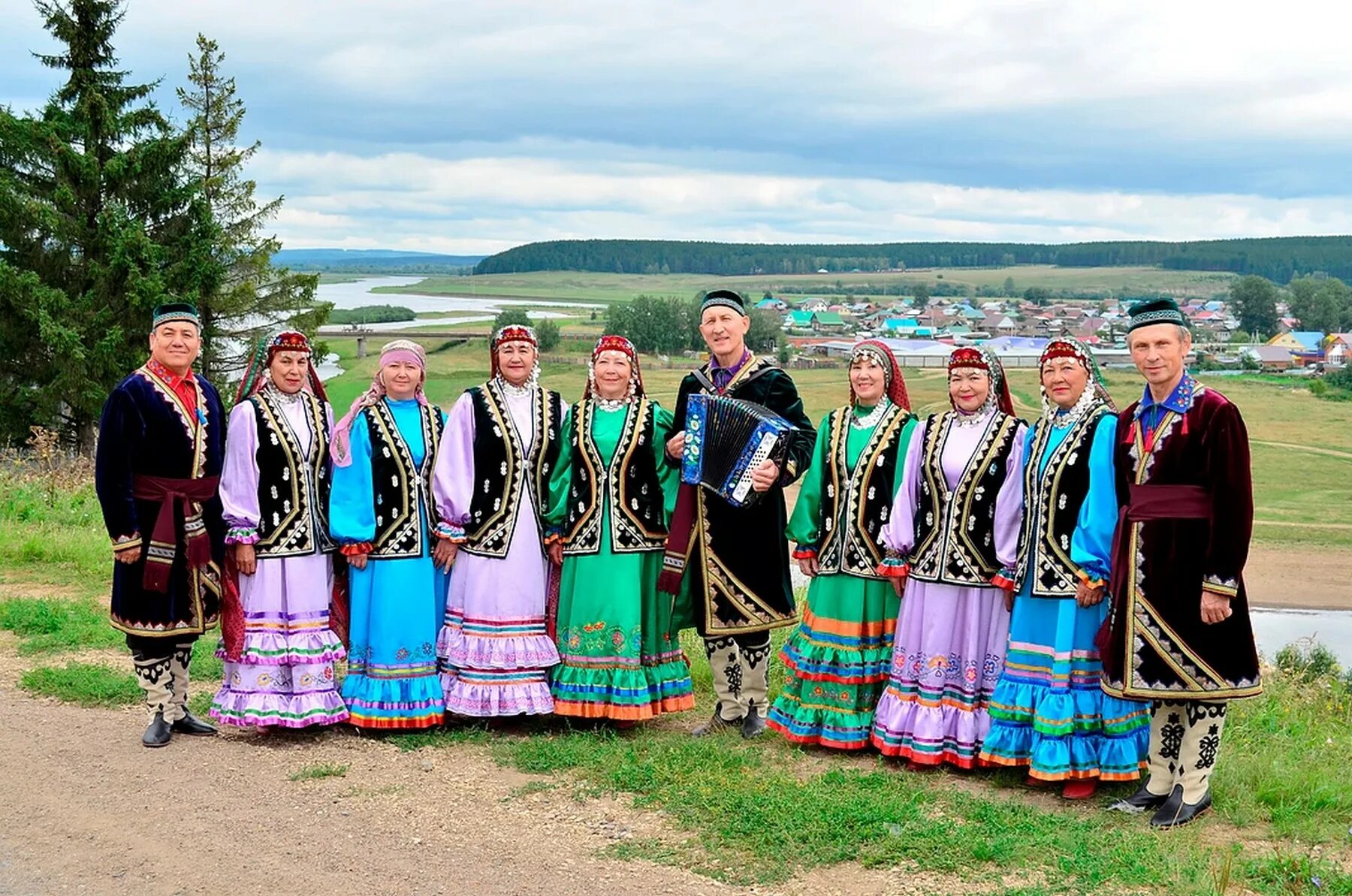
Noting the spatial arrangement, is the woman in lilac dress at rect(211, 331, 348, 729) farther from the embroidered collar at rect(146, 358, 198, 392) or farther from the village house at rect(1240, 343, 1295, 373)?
the village house at rect(1240, 343, 1295, 373)

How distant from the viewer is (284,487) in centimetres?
640

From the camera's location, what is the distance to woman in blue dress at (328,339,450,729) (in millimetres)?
6449

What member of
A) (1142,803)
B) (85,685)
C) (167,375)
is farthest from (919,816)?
(85,685)

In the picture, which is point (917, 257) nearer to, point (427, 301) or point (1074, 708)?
point (427, 301)

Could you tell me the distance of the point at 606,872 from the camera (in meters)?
5.00

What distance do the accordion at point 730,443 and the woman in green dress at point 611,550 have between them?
0.31 metres

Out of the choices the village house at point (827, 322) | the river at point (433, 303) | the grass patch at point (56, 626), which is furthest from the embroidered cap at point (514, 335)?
the village house at point (827, 322)

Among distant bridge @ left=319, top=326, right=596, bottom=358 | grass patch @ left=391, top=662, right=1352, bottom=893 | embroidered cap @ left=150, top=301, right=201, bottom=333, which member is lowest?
grass patch @ left=391, top=662, right=1352, bottom=893

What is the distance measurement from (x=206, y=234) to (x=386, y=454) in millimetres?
22083

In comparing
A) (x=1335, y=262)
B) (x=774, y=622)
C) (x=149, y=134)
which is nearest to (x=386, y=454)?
(x=774, y=622)

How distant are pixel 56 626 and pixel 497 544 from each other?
419 cm

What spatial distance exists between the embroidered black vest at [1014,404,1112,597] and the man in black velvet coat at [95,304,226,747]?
3842 millimetres

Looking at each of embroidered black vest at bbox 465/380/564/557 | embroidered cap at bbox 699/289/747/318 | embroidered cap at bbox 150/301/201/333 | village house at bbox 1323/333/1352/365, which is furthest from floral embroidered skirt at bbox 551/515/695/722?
village house at bbox 1323/333/1352/365

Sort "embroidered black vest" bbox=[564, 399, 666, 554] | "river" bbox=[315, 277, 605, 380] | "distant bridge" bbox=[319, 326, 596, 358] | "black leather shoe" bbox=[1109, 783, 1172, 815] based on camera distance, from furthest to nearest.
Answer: "river" bbox=[315, 277, 605, 380]
"distant bridge" bbox=[319, 326, 596, 358]
"embroidered black vest" bbox=[564, 399, 666, 554]
"black leather shoe" bbox=[1109, 783, 1172, 815]
